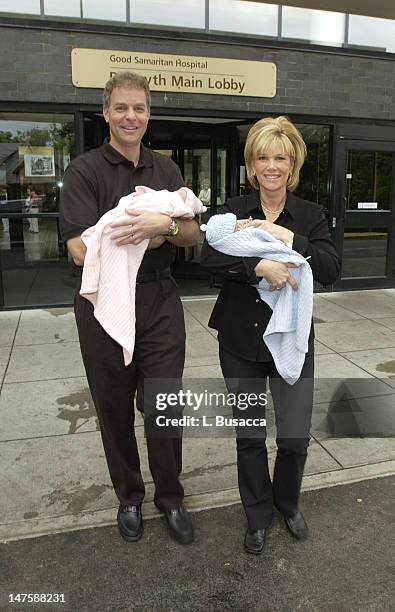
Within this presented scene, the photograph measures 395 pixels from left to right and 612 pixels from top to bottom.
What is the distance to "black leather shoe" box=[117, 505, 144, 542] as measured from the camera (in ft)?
8.53

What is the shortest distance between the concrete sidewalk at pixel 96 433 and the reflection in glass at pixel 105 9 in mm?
3903

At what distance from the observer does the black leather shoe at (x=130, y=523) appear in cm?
260

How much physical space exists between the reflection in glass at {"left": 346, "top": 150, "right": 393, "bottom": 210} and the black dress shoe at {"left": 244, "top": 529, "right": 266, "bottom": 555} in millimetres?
6321

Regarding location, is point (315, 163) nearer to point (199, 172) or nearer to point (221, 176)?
point (221, 176)

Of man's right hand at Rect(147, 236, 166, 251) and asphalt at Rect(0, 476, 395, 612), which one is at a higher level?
man's right hand at Rect(147, 236, 166, 251)

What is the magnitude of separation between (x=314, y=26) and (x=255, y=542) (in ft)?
23.2

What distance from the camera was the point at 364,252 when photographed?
821cm

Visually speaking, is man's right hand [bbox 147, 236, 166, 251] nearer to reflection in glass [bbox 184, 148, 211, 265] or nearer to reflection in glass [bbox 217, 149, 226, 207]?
reflection in glass [bbox 184, 148, 211, 265]

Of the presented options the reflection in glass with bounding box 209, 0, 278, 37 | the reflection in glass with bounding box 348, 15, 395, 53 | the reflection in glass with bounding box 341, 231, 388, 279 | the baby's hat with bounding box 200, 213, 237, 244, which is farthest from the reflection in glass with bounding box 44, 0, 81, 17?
the baby's hat with bounding box 200, 213, 237, 244

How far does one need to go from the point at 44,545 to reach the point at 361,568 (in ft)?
4.94

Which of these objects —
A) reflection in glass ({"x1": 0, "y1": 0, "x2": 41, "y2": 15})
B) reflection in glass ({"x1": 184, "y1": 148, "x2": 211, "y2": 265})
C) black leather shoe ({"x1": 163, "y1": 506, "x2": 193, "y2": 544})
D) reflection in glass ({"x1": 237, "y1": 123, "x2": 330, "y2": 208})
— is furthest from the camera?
reflection in glass ({"x1": 184, "y1": 148, "x2": 211, "y2": 265})

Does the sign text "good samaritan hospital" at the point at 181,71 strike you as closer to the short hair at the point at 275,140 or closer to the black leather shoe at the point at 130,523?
the short hair at the point at 275,140

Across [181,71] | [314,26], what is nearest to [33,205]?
[181,71]

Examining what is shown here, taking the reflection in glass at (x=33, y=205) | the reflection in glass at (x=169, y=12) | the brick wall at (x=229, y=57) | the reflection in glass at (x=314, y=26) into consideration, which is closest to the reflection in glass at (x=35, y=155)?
the reflection in glass at (x=33, y=205)
